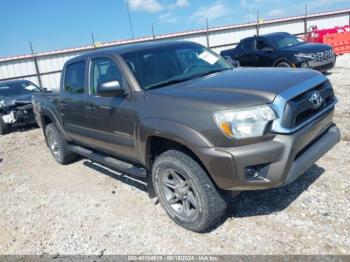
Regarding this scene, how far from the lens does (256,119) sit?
3082mm

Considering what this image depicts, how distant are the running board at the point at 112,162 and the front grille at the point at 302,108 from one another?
1.80m

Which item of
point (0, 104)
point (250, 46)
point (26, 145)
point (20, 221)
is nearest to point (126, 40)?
point (250, 46)

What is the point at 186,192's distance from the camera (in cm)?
→ 365

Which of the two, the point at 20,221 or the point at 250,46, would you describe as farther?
the point at 250,46

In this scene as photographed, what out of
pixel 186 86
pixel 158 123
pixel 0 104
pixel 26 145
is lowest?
pixel 26 145

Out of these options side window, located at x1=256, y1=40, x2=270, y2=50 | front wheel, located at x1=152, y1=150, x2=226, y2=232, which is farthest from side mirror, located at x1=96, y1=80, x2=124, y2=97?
side window, located at x1=256, y1=40, x2=270, y2=50

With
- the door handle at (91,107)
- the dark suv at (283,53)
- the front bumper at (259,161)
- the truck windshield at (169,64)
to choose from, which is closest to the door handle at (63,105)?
the door handle at (91,107)

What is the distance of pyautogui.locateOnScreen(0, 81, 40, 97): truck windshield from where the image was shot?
10.9 meters

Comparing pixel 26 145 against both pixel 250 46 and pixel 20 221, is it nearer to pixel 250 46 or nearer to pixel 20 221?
pixel 20 221

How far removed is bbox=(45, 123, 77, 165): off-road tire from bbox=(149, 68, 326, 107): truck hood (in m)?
3.08

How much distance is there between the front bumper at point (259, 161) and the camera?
307 cm

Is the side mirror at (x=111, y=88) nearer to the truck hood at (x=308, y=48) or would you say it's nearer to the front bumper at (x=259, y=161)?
the front bumper at (x=259, y=161)

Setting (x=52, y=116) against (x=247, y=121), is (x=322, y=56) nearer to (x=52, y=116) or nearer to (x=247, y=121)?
(x=52, y=116)

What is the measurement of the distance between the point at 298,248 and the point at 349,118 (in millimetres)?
4455
